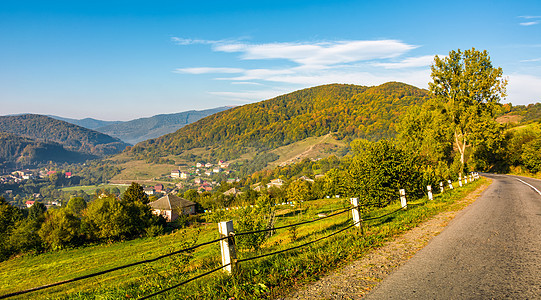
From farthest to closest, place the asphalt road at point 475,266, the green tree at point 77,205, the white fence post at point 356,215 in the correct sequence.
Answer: the green tree at point 77,205 → the white fence post at point 356,215 → the asphalt road at point 475,266

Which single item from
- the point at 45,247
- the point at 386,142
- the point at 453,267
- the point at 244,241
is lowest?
the point at 45,247

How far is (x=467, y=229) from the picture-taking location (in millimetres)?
8625

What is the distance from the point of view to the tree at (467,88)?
33156 mm

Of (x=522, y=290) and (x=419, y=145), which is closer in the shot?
(x=522, y=290)

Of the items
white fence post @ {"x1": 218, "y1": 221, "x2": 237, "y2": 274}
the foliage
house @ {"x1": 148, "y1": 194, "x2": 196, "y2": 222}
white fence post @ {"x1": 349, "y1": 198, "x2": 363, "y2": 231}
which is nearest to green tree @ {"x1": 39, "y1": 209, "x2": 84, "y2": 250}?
house @ {"x1": 148, "y1": 194, "x2": 196, "y2": 222}

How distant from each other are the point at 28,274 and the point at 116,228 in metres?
14.9

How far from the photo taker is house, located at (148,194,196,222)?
69.9m

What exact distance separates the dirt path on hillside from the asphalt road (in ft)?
0.69

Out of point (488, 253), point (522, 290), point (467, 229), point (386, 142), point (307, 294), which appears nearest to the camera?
point (522, 290)

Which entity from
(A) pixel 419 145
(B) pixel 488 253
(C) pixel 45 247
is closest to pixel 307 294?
(B) pixel 488 253

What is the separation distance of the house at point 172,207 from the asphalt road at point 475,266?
219 ft

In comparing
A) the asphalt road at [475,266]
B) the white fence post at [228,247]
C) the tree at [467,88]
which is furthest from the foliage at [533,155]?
the white fence post at [228,247]

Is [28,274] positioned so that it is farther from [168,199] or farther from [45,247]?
[168,199]

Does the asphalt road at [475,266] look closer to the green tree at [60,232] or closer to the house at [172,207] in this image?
the green tree at [60,232]
